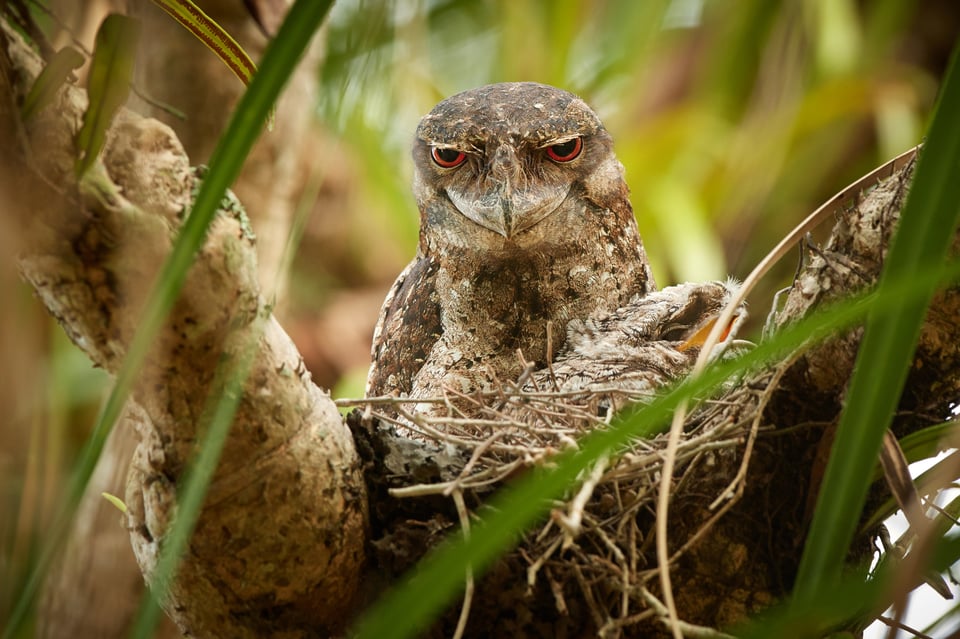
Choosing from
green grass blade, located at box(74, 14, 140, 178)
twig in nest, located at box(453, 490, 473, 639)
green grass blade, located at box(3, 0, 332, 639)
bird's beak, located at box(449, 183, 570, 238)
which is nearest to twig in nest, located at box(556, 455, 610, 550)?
→ twig in nest, located at box(453, 490, 473, 639)

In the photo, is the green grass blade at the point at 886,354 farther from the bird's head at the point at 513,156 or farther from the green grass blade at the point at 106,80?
the bird's head at the point at 513,156

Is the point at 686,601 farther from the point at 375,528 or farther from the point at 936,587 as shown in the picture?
the point at 375,528

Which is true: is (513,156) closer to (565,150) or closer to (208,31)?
(565,150)

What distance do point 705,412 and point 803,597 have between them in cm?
86

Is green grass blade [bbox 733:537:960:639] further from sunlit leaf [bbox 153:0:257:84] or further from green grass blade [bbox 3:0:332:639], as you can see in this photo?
sunlit leaf [bbox 153:0:257:84]

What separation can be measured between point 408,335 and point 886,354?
166cm

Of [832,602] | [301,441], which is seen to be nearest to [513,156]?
[301,441]

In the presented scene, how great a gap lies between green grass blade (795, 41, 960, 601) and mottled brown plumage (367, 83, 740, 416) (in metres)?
1.20

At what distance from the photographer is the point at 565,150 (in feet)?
7.07

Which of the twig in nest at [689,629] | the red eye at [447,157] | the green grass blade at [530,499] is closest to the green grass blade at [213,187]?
the green grass blade at [530,499]

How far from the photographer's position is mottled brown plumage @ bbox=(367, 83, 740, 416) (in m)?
2.09

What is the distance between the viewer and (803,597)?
79cm

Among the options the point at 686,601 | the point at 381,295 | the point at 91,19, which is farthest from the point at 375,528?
the point at 381,295

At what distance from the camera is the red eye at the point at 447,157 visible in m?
2.16
